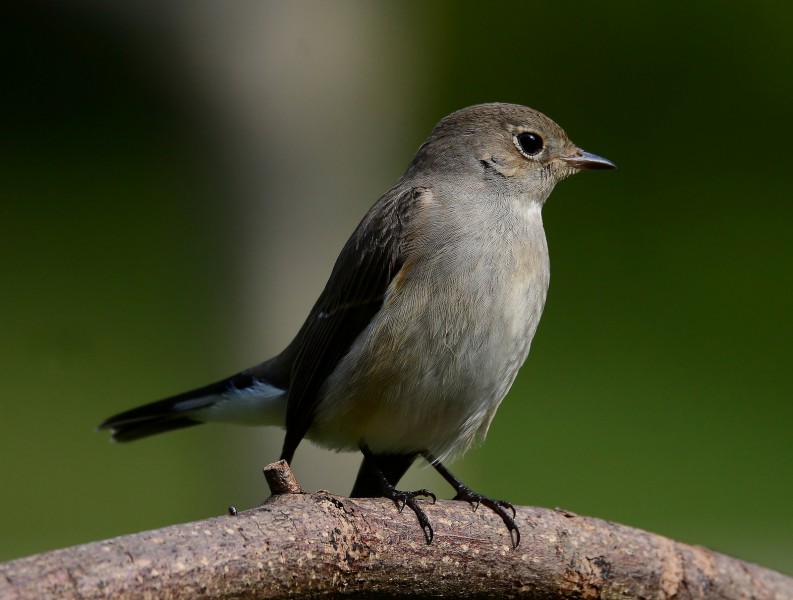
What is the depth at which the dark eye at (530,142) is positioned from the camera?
3.70m

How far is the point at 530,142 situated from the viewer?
371 centimetres

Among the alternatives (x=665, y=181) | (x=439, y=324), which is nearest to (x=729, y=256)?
(x=665, y=181)

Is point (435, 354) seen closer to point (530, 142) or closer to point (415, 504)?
point (415, 504)

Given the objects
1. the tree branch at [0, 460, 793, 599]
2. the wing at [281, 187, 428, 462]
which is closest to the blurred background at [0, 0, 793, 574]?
the wing at [281, 187, 428, 462]

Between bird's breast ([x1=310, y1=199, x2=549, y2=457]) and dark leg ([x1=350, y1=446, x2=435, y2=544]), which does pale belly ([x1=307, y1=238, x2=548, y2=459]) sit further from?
dark leg ([x1=350, y1=446, x2=435, y2=544])

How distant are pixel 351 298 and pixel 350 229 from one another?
3.09 meters

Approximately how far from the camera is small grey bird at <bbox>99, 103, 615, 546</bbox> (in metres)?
3.30

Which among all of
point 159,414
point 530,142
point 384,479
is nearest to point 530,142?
point 530,142

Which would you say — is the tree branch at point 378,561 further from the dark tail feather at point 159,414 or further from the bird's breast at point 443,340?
the dark tail feather at point 159,414

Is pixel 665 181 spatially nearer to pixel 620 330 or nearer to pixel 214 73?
pixel 620 330

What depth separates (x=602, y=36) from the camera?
13.5 m

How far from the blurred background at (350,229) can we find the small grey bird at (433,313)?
2778mm

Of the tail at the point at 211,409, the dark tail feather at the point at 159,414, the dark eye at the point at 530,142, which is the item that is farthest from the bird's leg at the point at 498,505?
the dark eye at the point at 530,142

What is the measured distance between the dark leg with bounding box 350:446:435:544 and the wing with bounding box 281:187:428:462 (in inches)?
9.3
